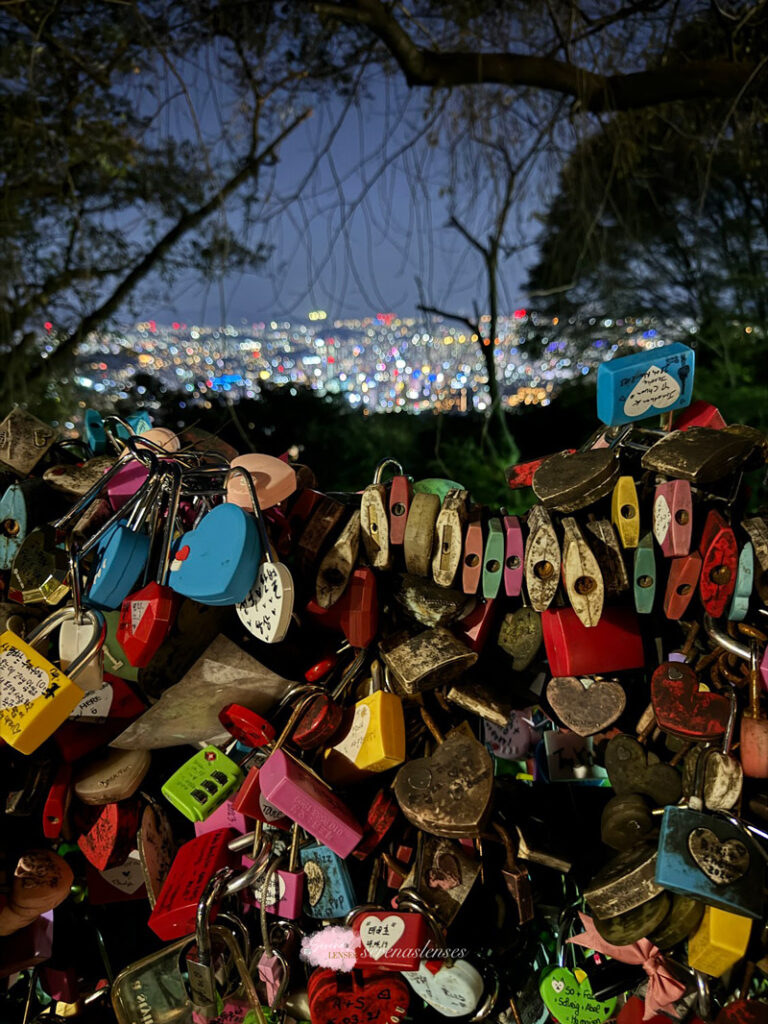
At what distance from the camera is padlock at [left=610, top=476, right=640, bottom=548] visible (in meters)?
0.57

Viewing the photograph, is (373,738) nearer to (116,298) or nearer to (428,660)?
(428,660)

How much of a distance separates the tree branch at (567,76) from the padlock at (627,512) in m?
1.35

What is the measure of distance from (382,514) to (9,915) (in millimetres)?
529

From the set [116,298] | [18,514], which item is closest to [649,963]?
[18,514]

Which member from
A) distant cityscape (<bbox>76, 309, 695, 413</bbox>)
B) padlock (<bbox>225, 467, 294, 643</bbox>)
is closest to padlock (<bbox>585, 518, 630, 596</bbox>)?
padlock (<bbox>225, 467, 294, 643</bbox>)

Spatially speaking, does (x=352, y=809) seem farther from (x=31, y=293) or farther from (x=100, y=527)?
(x=31, y=293)

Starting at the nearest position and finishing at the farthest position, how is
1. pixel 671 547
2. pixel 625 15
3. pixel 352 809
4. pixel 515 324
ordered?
pixel 671 547 < pixel 352 809 < pixel 625 15 < pixel 515 324

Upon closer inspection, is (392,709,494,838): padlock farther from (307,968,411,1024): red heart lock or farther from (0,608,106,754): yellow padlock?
(0,608,106,754): yellow padlock

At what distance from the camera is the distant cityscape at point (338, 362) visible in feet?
5.57

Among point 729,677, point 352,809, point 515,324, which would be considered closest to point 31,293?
point 515,324

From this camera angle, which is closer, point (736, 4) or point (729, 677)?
point (729, 677)

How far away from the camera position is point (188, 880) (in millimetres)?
660

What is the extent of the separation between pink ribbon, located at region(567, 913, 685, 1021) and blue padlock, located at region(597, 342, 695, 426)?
434 millimetres

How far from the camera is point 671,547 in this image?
55 cm
